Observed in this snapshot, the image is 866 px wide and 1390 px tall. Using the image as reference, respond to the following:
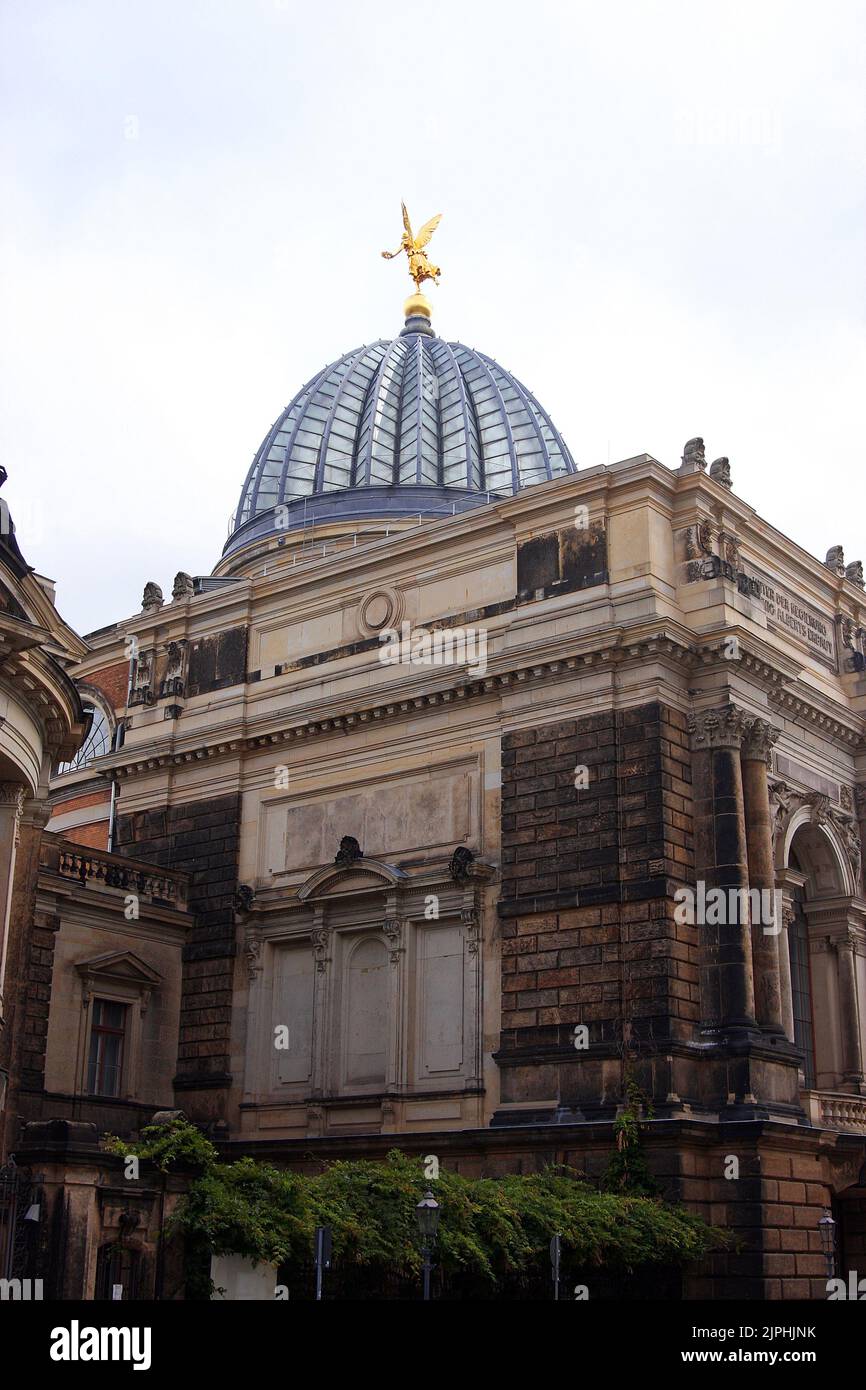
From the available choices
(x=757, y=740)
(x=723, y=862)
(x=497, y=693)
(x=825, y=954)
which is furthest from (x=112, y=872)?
(x=825, y=954)

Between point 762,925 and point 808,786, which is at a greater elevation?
point 808,786

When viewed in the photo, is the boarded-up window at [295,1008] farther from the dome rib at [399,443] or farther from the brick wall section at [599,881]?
the dome rib at [399,443]

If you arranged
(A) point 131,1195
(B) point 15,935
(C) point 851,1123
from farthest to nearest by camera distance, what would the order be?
1. (C) point 851,1123
2. (B) point 15,935
3. (A) point 131,1195

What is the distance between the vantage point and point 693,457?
3441 cm

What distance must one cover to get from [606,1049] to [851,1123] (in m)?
6.29

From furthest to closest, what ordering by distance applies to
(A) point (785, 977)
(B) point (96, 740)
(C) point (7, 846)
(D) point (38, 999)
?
(B) point (96, 740) → (D) point (38, 999) → (A) point (785, 977) → (C) point (7, 846)

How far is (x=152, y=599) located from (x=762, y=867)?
730 inches

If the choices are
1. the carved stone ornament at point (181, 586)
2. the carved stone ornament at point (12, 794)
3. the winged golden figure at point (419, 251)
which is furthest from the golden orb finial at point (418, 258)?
the carved stone ornament at point (12, 794)

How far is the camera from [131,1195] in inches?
789

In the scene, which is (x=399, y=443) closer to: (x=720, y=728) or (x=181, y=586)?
(x=181, y=586)

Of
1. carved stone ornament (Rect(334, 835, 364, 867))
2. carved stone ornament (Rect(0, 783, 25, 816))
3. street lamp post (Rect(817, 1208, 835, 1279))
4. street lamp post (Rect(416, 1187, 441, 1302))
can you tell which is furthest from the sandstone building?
street lamp post (Rect(416, 1187, 441, 1302))
